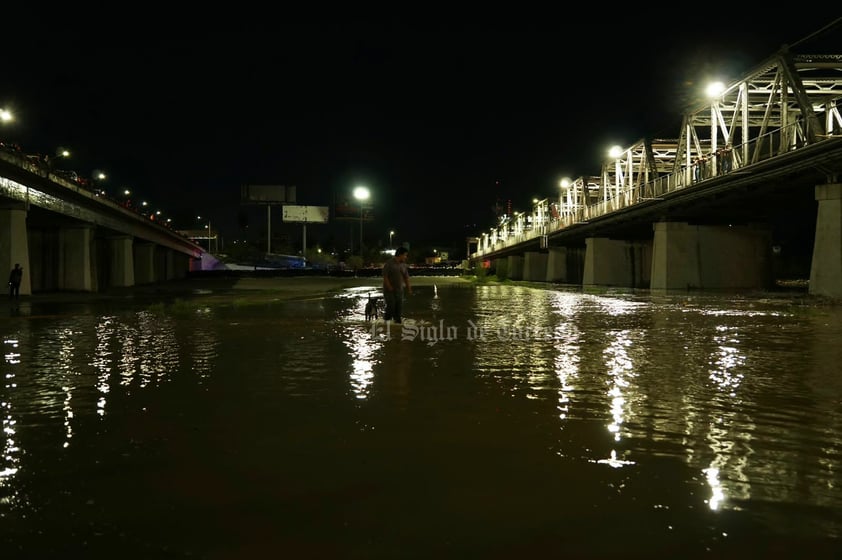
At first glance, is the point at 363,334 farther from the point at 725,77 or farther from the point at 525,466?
the point at 725,77

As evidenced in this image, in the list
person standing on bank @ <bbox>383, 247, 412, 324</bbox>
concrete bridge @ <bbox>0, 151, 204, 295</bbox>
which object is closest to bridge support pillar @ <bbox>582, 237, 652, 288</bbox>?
concrete bridge @ <bbox>0, 151, 204, 295</bbox>

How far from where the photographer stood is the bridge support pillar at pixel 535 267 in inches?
4001

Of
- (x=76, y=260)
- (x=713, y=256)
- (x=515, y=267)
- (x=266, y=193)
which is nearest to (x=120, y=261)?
(x=76, y=260)

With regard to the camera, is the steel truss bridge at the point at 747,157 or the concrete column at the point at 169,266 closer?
the steel truss bridge at the point at 747,157

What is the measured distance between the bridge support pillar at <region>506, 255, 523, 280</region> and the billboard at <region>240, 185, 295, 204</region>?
52.7 metres

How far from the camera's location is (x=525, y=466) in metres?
5.46

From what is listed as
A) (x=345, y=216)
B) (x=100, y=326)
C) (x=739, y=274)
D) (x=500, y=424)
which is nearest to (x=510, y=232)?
(x=345, y=216)

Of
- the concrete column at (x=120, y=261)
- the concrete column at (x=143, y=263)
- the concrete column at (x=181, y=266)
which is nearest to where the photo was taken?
the concrete column at (x=120, y=261)

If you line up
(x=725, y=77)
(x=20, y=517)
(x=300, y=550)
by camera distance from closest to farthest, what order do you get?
(x=300, y=550) → (x=20, y=517) → (x=725, y=77)

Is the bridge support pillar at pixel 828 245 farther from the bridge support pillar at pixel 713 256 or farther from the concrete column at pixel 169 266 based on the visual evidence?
the concrete column at pixel 169 266

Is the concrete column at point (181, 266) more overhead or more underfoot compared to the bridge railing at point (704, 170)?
more underfoot

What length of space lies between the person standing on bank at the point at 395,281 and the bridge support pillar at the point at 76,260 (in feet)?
136

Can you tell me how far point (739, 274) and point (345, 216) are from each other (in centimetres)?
10158

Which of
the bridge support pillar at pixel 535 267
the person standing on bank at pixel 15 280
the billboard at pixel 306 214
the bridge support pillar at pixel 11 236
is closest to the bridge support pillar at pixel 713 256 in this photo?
the person standing on bank at pixel 15 280
